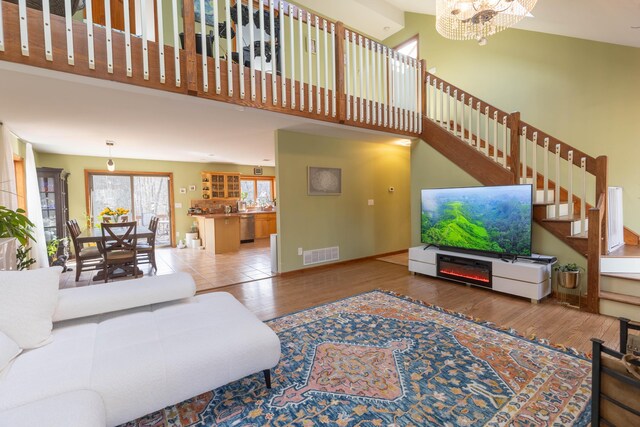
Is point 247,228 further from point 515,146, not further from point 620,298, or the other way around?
point 620,298

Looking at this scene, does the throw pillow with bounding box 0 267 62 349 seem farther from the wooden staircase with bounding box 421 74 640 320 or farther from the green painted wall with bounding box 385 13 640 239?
the green painted wall with bounding box 385 13 640 239

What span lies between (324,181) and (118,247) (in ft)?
10.9

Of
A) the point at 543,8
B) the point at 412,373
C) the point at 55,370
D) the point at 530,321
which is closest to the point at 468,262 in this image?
the point at 530,321

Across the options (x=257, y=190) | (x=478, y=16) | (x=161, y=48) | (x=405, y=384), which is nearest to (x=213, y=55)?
(x=161, y=48)

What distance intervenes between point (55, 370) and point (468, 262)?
13.3 ft

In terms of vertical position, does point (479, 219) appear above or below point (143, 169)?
below

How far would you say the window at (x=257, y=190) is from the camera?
9.36 meters

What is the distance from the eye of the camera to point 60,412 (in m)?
1.05

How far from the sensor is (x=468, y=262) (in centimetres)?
383

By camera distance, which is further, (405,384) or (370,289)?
(370,289)

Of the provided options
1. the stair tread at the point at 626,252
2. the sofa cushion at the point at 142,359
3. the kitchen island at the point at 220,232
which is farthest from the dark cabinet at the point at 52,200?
the stair tread at the point at 626,252

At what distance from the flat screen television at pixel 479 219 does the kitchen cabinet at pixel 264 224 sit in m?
5.26

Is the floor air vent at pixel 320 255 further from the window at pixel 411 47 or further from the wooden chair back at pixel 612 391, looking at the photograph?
the window at pixel 411 47

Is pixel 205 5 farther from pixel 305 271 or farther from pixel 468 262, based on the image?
pixel 468 262
